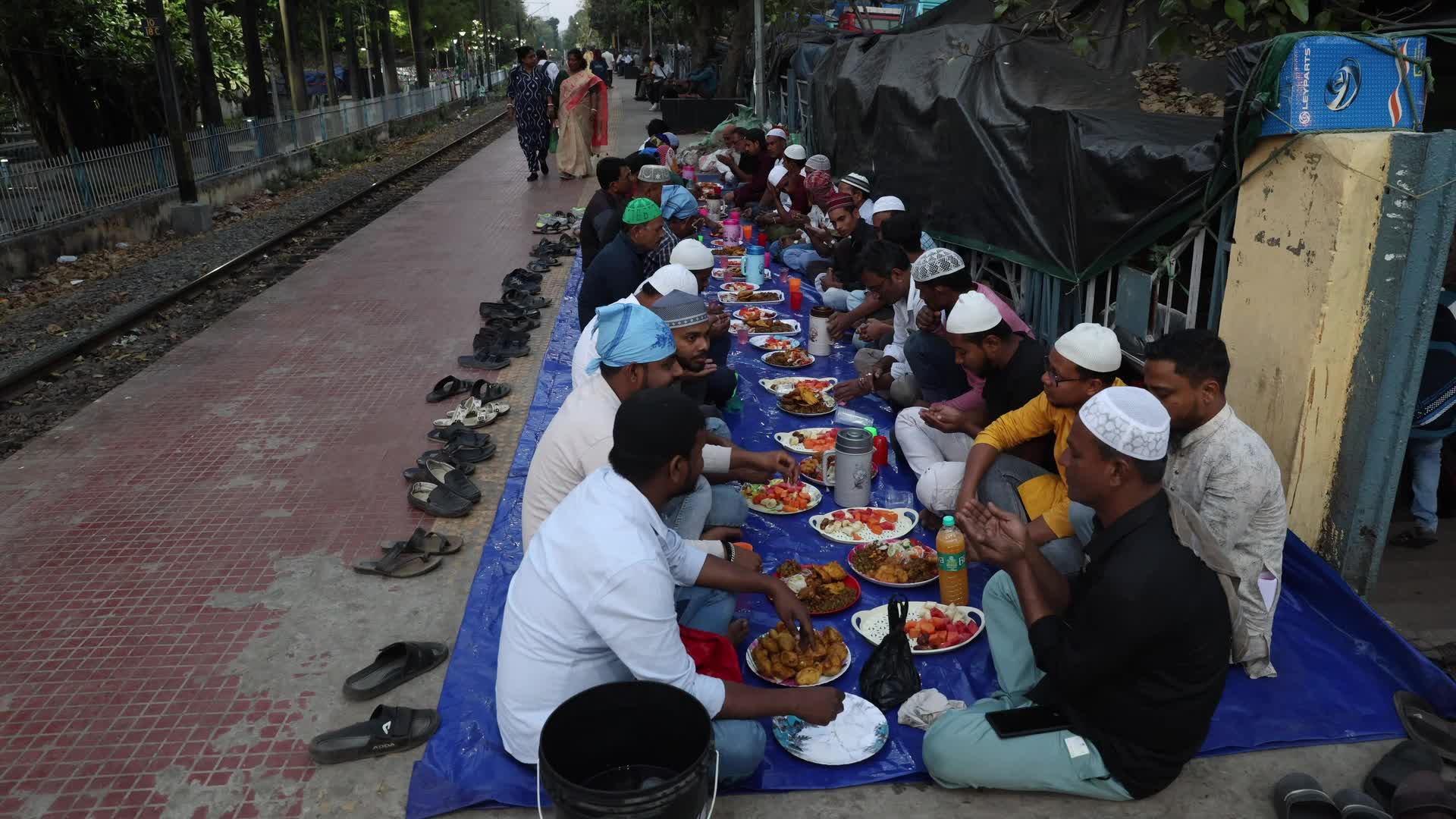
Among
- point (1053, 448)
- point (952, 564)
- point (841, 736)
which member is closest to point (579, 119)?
point (1053, 448)

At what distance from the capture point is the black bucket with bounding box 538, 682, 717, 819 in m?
2.50

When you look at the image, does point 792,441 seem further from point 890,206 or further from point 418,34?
point 418,34

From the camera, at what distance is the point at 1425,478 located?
477 centimetres

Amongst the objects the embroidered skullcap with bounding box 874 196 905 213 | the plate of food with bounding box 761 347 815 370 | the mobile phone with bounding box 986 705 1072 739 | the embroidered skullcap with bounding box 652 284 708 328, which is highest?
the embroidered skullcap with bounding box 874 196 905 213

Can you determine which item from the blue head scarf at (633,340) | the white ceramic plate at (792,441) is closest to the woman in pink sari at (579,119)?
the white ceramic plate at (792,441)

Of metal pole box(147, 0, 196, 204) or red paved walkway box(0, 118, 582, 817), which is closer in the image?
red paved walkway box(0, 118, 582, 817)

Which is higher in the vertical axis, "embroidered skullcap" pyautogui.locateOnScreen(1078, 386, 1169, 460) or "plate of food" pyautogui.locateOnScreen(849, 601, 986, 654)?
"embroidered skullcap" pyautogui.locateOnScreen(1078, 386, 1169, 460)

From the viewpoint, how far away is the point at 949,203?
792cm

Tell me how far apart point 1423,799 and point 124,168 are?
16.4 metres

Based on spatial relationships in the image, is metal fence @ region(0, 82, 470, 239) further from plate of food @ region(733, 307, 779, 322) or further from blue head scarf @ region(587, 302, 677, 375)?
blue head scarf @ region(587, 302, 677, 375)

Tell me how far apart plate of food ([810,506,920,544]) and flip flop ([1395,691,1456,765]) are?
2096 mm

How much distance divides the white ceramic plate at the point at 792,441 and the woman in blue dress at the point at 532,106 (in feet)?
45.0

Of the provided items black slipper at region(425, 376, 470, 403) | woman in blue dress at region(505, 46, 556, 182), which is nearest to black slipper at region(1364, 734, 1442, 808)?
black slipper at region(425, 376, 470, 403)

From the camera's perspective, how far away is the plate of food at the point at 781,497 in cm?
508
